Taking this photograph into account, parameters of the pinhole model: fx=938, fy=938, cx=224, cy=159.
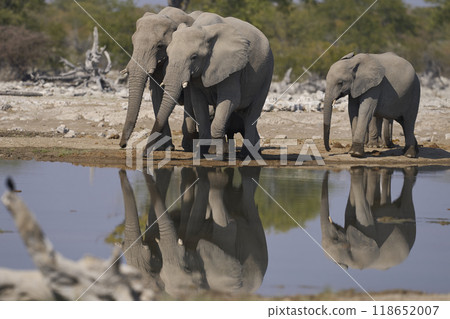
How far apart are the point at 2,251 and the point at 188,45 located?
6.32 metres

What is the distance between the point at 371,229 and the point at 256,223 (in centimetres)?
102

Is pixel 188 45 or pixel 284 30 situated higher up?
pixel 188 45

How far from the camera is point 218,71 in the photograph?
13.0m

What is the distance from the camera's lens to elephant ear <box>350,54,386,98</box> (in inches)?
566

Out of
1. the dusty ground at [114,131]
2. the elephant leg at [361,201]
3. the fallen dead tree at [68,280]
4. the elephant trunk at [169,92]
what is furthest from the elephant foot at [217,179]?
the fallen dead tree at [68,280]

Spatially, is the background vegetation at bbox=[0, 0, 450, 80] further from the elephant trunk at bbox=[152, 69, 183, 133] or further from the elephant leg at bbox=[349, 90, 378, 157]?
the elephant trunk at bbox=[152, 69, 183, 133]

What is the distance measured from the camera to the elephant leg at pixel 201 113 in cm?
1341

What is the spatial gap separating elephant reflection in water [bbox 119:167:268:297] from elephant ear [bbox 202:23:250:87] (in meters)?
2.64

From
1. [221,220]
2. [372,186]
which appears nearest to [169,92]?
[372,186]

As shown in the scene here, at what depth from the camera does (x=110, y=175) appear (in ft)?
38.2

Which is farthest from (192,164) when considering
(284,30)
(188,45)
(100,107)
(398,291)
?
(284,30)
